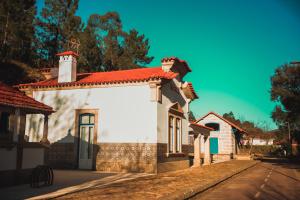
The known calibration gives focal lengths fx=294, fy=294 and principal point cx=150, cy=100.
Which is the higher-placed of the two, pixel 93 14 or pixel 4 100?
pixel 93 14

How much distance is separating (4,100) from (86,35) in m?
31.2

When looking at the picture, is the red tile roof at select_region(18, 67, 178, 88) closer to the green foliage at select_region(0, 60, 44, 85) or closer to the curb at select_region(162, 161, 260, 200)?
the curb at select_region(162, 161, 260, 200)

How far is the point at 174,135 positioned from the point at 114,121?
173 inches

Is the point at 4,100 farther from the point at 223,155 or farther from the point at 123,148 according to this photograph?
the point at 223,155

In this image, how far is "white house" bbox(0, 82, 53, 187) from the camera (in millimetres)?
10516

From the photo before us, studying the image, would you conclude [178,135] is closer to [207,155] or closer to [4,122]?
[207,155]

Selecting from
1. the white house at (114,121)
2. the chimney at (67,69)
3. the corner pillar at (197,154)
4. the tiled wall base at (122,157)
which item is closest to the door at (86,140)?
the white house at (114,121)

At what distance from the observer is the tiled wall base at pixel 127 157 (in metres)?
16.6

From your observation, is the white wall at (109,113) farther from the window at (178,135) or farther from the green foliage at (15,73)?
the green foliage at (15,73)

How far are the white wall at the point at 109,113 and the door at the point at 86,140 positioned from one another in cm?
A: 57

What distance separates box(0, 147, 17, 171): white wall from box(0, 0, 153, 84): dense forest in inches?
802

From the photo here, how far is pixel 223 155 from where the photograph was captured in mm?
37656

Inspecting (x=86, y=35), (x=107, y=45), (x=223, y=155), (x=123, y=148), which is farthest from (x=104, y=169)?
(x=107, y=45)

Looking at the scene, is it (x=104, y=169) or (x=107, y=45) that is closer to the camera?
(x=104, y=169)
